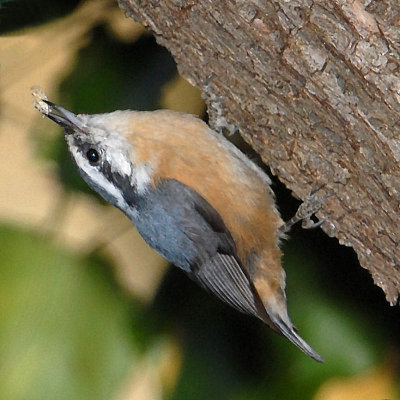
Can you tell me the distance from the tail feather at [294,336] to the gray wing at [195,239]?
0.12 metres

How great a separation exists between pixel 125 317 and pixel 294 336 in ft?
2.64

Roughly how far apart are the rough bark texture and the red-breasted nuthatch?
5.7 inches

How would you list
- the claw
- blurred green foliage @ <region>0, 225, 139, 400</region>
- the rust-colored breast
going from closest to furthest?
the claw → the rust-colored breast → blurred green foliage @ <region>0, 225, 139, 400</region>

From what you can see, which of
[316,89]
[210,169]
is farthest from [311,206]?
[316,89]

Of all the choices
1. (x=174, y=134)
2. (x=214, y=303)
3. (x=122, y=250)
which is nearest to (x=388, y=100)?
(x=174, y=134)

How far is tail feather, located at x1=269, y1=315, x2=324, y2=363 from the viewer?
7.22 feet

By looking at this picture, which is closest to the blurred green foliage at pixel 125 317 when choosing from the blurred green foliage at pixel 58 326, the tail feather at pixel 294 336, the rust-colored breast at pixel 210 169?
the blurred green foliage at pixel 58 326

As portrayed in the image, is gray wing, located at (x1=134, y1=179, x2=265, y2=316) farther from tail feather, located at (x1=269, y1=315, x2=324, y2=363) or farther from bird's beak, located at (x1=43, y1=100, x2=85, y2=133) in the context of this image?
bird's beak, located at (x1=43, y1=100, x2=85, y2=133)

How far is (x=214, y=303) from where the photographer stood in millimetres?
2922

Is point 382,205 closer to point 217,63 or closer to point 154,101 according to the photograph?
point 217,63

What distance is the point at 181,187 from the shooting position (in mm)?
2225

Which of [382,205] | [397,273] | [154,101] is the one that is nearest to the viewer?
[382,205]

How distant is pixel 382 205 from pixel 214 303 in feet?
3.98

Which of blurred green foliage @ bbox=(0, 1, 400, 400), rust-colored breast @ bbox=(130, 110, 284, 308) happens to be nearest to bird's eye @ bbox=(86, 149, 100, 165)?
rust-colored breast @ bbox=(130, 110, 284, 308)
